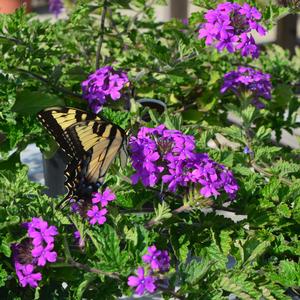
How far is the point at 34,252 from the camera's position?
134cm

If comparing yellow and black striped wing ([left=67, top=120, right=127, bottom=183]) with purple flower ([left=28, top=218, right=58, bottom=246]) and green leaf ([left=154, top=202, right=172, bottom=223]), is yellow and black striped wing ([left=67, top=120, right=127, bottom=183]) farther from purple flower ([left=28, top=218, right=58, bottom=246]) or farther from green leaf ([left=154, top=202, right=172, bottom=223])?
purple flower ([left=28, top=218, right=58, bottom=246])

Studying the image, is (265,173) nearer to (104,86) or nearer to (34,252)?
(104,86)

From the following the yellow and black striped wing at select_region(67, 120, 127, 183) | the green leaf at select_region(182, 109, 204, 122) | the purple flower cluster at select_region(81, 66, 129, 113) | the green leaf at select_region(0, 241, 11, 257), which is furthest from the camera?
the green leaf at select_region(182, 109, 204, 122)

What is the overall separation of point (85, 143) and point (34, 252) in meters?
0.42

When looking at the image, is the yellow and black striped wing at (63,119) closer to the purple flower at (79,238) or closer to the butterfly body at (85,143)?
the butterfly body at (85,143)

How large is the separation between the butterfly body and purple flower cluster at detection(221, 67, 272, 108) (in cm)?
87

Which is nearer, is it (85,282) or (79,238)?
(85,282)

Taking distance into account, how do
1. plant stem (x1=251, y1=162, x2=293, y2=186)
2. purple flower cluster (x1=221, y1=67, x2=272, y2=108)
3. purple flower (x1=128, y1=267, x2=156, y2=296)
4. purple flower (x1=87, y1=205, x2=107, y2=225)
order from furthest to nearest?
1. purple flower cluster (x1=221, y1=67, x2=272, y2=108)
2. plant stem (x1=251, y1=162, x2=293, y2=186)
3. purple flower (x1=87, y1=205, x2=107, y2=225)
4. purple flower (x1=128, y1=267, x2=156, y2=296)

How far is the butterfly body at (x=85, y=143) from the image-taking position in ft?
5.32

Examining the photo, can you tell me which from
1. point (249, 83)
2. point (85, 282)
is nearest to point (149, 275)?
point (85, 282)

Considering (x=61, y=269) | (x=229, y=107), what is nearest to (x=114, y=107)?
(x=229, y=107)

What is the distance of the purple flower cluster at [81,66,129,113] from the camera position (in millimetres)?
2150

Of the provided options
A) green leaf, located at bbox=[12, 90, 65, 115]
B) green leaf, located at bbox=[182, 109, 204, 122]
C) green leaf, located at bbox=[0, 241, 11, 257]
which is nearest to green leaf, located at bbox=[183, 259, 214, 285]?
green leaf, located at bbox=[0, 241, 11, 257]

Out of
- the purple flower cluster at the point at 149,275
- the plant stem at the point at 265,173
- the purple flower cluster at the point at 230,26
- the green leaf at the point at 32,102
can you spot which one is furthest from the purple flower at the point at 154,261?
the green leaf at the point at 32,102
